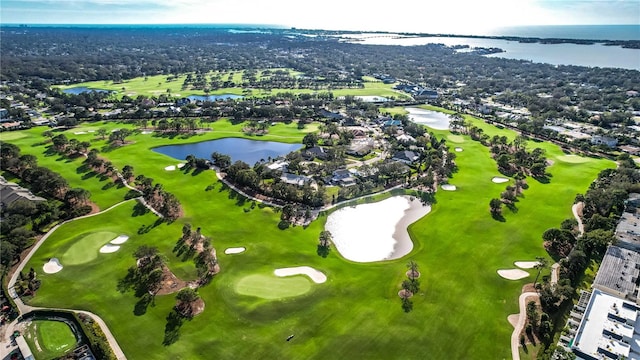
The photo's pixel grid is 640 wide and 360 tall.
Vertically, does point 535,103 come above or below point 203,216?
above

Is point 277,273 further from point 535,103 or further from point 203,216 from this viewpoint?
point 535,103

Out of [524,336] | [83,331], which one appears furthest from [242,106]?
[524,336]

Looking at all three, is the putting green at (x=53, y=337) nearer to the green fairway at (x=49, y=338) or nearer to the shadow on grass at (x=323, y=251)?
the green fairway at (x=49, y=338)

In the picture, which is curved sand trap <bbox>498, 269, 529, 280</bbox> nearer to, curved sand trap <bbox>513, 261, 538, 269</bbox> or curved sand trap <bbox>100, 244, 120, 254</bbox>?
curved sand trap <bbox>513, 261, 538, 269</bbox>

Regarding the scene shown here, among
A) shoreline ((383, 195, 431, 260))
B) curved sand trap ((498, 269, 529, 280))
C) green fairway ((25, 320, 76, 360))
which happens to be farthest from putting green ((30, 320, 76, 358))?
curved sand trap ((498, 269, 529, 280))

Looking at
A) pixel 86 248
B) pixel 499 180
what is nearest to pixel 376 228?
pixel 499 180

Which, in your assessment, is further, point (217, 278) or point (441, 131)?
point (441, 131)

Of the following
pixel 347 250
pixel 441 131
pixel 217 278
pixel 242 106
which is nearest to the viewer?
pixel 217 278

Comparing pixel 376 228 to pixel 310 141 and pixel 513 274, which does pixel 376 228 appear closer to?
pixel 513 274

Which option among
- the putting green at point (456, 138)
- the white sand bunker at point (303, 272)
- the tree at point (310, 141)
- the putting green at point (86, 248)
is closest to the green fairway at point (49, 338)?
the putting green at point (86, 248)
